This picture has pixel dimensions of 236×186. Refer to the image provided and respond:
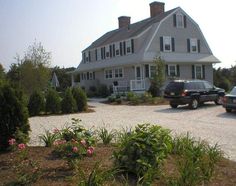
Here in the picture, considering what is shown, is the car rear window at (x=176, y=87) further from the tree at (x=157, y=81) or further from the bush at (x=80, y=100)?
the tree at (x=157, y=81)

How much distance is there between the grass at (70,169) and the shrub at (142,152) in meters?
0.24

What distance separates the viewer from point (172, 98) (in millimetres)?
21750

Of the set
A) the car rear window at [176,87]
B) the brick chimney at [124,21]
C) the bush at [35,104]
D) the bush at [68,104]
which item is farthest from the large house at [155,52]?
the bush at [35,104]

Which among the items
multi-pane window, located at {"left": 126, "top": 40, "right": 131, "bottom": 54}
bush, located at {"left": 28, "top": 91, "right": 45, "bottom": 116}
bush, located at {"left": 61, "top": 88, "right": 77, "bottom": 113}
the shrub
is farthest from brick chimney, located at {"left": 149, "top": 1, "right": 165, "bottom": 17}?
the shrub

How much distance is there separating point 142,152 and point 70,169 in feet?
4.92

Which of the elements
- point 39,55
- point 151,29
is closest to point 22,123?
point 39,55

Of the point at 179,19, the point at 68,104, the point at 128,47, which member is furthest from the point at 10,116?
the point at 179,19

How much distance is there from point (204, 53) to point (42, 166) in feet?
118

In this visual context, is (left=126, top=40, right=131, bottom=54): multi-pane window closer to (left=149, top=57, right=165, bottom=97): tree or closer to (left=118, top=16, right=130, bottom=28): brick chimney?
(left=149, top=57, right=165, bottom=97): tree

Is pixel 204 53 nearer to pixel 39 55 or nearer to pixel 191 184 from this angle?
pixel 39 55

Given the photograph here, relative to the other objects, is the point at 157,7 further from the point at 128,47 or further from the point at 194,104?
the point at 194,104

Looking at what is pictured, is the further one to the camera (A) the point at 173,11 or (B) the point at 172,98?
(A) the point at 173,11

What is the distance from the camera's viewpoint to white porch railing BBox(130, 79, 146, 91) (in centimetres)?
3416

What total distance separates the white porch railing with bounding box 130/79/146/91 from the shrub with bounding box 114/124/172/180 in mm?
27891
